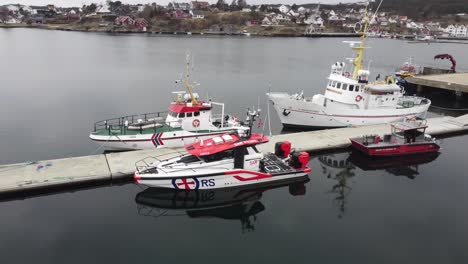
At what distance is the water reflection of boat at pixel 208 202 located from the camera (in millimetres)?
14750

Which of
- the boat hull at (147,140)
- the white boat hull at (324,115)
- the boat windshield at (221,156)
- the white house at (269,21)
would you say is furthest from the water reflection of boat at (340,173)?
the white house at (269,21)

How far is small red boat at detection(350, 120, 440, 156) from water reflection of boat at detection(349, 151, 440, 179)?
32 centimetres

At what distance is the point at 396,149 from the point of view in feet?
67.7

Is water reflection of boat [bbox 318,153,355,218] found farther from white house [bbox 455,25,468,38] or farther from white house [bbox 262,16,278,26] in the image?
white house [bbox 455,25,468,38]

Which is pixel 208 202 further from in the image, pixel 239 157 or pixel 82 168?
pixel 82 168

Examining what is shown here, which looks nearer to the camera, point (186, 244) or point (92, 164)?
point (186, 244)

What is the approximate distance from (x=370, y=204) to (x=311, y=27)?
15530 centimetres

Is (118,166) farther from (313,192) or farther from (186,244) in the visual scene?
(313,192)

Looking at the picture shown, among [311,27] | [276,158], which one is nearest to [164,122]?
[276,158]

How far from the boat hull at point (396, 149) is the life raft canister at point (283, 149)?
534 centimetres

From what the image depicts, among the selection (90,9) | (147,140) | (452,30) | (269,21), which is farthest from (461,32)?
(147,140)

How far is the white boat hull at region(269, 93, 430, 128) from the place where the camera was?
84.8ft

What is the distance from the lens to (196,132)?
68.2 feet

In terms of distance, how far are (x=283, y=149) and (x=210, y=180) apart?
4830 mm
